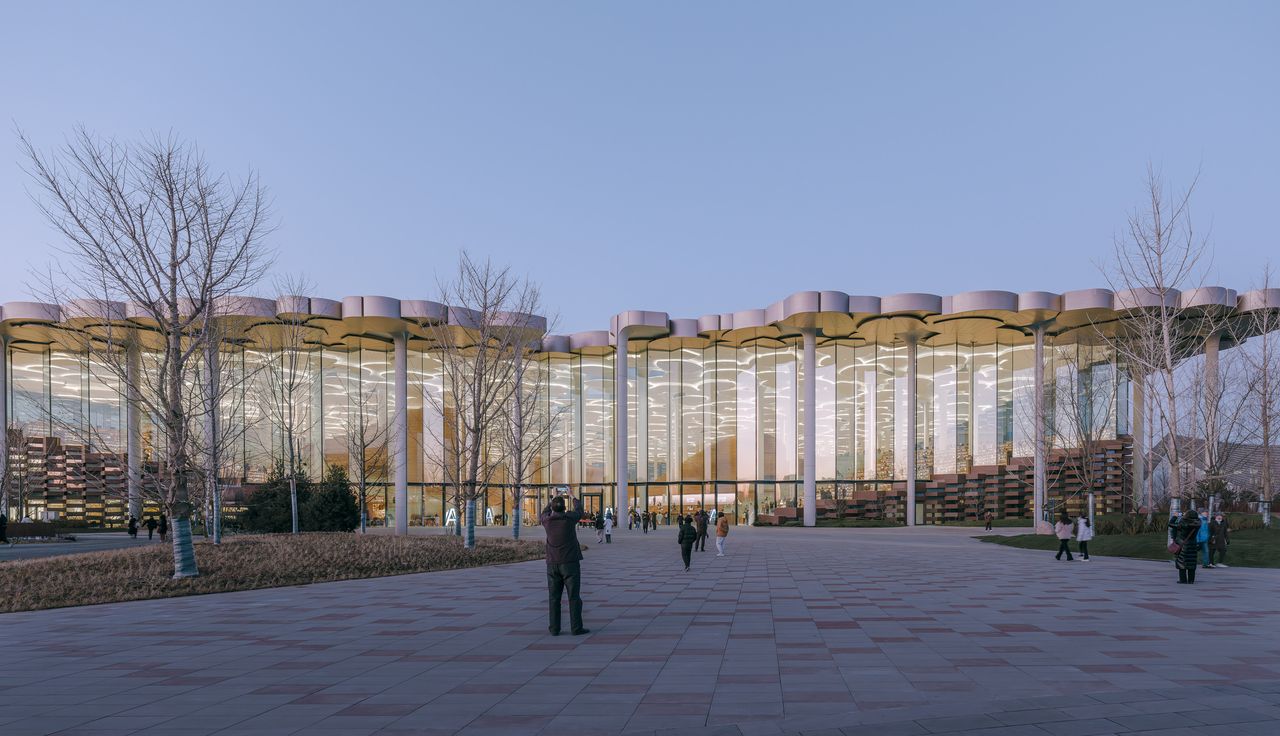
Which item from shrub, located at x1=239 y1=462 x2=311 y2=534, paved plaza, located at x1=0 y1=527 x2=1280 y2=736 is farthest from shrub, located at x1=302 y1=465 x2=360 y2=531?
paved plaza, located at x1=0 y1=527 x2=1280 y2=736

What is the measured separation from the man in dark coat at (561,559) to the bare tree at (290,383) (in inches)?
906

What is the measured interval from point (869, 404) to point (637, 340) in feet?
55.8

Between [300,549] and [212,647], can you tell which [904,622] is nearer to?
[212,647]

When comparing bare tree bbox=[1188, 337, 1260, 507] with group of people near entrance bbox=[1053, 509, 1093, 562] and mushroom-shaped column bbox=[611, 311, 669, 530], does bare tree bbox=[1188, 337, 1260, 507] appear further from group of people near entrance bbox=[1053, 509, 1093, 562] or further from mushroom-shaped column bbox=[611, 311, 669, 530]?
mushroom-shaped column bbox=[611, 311, 669, 530]

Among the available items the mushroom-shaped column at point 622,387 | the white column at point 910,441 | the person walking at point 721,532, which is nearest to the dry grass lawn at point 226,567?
the person walking at point 721,532

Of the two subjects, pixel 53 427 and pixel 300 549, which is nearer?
pixel 300 549

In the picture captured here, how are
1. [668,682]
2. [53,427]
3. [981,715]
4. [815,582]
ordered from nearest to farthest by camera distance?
[981,715] → [668,682] → [815,582] → [53,427]

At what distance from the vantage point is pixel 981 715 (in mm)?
6645

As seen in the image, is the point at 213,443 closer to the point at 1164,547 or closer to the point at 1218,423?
the point at 1164,547

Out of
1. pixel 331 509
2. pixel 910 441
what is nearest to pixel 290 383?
pixel 331 509

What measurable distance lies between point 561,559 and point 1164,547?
73.1ft

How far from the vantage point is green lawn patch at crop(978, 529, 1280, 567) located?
73.4ft

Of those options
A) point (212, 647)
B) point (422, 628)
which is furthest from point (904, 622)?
point (212, 647)

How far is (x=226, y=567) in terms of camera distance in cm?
2011
